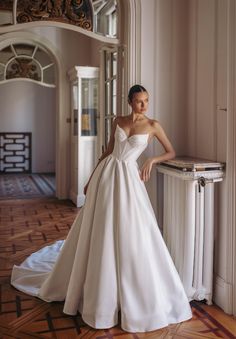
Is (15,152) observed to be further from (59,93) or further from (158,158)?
(158,158)

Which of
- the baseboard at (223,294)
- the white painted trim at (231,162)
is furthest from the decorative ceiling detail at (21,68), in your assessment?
the baseboard at (223,294)

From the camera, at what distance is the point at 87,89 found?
6.70 metres

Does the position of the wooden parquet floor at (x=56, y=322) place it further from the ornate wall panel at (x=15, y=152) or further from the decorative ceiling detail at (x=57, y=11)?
the ornate wall panel at (x=15, y=152)

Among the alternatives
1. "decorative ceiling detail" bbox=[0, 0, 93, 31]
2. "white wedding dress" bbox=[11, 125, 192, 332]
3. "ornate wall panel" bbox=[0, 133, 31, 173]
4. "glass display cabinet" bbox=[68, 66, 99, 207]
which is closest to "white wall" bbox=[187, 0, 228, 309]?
"white wedding dress" bbox=[11, 125, 192, 332]

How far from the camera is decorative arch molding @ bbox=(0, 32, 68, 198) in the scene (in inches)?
274

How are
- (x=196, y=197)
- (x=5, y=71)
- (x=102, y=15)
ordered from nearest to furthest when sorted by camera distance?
1. (x=196, y=197)
2. (x=102, y=15)
3. (x=5, y=71)

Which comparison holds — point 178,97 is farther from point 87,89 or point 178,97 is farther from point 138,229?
point 87,89

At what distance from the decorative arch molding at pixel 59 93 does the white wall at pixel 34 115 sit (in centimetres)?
379

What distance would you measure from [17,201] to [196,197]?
4900 mm

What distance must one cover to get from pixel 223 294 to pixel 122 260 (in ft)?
2.73

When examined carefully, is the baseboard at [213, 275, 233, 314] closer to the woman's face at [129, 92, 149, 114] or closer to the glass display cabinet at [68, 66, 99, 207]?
the woman's face at [129, 92, 149, 114]

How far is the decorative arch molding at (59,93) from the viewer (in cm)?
696

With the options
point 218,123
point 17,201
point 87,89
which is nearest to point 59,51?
point 87,89

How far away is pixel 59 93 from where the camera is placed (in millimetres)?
7164
